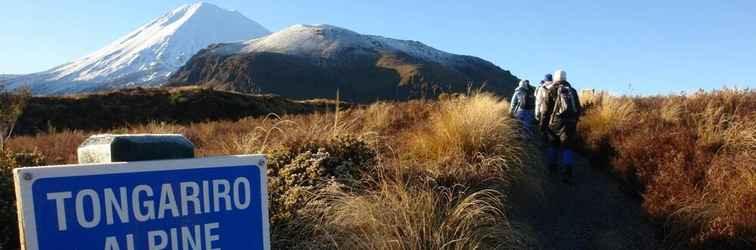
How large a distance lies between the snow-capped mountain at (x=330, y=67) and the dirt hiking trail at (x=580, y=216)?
8783 centimetres

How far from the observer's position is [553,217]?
5.30 m

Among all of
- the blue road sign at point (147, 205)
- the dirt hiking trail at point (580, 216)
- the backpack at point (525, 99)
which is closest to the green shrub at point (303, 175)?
the dirt hiking trail at point (580, 216)

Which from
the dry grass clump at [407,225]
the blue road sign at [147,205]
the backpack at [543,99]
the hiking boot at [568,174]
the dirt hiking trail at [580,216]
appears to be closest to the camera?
the blue road sign at [147,205]

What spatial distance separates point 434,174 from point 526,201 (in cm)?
133

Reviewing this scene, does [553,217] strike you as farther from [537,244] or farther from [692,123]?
[692,123]

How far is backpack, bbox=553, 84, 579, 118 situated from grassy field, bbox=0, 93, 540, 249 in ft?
2.30

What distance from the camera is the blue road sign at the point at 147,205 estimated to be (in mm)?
1106

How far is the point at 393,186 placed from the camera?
4168mm

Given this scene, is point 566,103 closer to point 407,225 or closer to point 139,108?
point 407,225

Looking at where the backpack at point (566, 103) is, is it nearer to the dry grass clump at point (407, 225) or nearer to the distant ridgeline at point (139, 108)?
the dry grass clump at point (407, 225)

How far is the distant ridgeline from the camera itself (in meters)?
23.9

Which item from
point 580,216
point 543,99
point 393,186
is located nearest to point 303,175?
point 393,186

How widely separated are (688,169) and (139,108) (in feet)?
88.5

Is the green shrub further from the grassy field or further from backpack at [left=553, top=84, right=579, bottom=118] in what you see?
backpack at [left=553, top=84, right=579, bottom=118]
